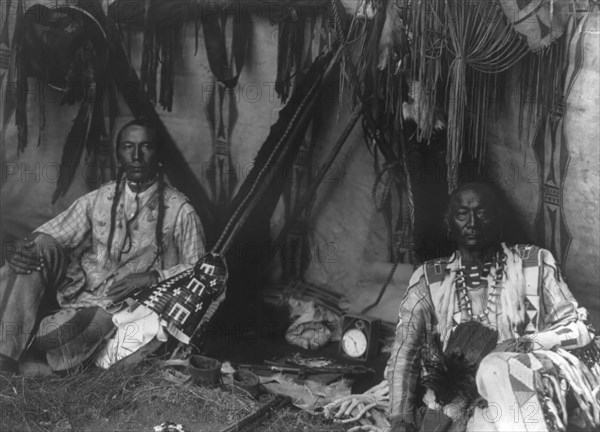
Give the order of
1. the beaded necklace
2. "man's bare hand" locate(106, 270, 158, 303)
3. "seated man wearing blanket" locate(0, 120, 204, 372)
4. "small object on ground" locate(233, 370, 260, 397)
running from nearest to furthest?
the beaded necklace < "small object on ground" locate(233, 370, 260, 397) < "seated man wearing blanket" locate(0, 120, 204, 372) < "man's bare hand" locate(106, 270, 158, 303)

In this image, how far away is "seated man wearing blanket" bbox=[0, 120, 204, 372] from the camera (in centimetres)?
603

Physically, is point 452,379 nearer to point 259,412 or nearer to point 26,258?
point 259,412

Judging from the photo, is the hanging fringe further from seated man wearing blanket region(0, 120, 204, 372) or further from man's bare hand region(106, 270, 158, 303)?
man's bare hand region(106, 270, 158, 303)

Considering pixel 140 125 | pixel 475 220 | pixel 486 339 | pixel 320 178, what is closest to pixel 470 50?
pixel 475 220

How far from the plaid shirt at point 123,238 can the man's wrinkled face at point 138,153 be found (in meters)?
0.12

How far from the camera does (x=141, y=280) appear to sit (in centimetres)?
621

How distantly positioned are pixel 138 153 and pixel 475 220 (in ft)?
8.57

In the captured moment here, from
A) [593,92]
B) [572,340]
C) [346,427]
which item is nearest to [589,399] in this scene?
[572,340]

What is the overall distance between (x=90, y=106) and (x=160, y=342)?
192 centimetres

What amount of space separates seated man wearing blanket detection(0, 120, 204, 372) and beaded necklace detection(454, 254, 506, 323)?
6.84ft

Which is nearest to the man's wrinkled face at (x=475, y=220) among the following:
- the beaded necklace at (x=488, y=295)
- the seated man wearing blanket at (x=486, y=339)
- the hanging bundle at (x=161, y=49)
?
the seated man wearing blanket at (x=486, y=339)

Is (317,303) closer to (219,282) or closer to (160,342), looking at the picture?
(219,282)

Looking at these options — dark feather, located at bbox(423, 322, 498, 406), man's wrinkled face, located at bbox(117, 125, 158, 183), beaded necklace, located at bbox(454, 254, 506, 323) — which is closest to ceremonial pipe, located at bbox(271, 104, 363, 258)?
man's wrinkled face, located at bbox(117, 125, 158, 183)

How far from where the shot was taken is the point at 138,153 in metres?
6.38
